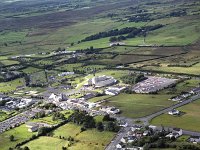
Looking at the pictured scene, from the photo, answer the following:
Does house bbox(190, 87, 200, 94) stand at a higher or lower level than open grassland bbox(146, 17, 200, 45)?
lower

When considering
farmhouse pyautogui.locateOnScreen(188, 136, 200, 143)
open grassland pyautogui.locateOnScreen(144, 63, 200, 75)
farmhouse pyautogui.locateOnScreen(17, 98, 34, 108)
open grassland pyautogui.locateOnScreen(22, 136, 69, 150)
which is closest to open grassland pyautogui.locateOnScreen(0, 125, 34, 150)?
open grassland pyautogui.locateOnScreen(22, 136, 69, 150)

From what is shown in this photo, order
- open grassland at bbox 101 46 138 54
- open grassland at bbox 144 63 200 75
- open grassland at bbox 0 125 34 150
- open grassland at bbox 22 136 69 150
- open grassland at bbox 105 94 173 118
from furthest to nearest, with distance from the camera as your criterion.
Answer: open grassland at bbox 101 46 138 54, open grassland at bbox 144 63 200 75, open grassland at bbox 105 94 173 118, open grassland at bbox 0 125 34 150, open grassland at bbox 22 136 69 150

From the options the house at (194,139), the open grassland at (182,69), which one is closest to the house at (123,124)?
the house at (194,139)

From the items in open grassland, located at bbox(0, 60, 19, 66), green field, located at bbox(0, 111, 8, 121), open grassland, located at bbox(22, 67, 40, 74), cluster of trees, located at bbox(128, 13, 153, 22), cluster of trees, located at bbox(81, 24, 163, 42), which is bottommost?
green field, located at bbox(0, 111, 8, 121)

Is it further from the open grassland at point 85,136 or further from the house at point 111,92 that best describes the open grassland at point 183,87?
the open grassland at point 85,136

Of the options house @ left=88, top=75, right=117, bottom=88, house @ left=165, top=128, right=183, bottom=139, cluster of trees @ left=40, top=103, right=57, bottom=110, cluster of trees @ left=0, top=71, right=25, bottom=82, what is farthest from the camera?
cluster of trees @ left=0, top=71, right=25, bottom=82

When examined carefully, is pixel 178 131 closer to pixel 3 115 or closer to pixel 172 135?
pixel 172 135

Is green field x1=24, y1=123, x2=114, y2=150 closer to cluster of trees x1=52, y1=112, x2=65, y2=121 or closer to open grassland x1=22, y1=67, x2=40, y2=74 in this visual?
cluster of trees x1=52, y1=112, x2=65, y2=121
